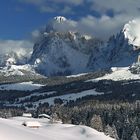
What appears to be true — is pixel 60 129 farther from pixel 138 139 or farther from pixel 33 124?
pixel 138 139

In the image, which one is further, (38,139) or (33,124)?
(33,124)

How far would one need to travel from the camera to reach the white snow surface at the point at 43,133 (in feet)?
192

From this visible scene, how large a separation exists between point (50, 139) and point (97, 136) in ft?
66.2

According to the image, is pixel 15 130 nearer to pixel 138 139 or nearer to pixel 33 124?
pixel 33 124

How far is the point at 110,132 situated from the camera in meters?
157

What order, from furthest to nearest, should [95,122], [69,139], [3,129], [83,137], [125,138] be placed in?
[125,138]
[95,122]
[83,137]
[69,139]
[3,129]

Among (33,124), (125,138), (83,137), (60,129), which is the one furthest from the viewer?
(125,138)

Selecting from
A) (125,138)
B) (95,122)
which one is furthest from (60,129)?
(125,138)

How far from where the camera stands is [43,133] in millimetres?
73125

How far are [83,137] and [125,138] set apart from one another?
394ft

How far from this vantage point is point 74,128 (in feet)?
299

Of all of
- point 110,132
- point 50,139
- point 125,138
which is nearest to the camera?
point 50,139

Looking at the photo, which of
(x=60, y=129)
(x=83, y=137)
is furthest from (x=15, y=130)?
(x=60, y=129)

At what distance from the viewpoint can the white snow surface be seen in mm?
58406
